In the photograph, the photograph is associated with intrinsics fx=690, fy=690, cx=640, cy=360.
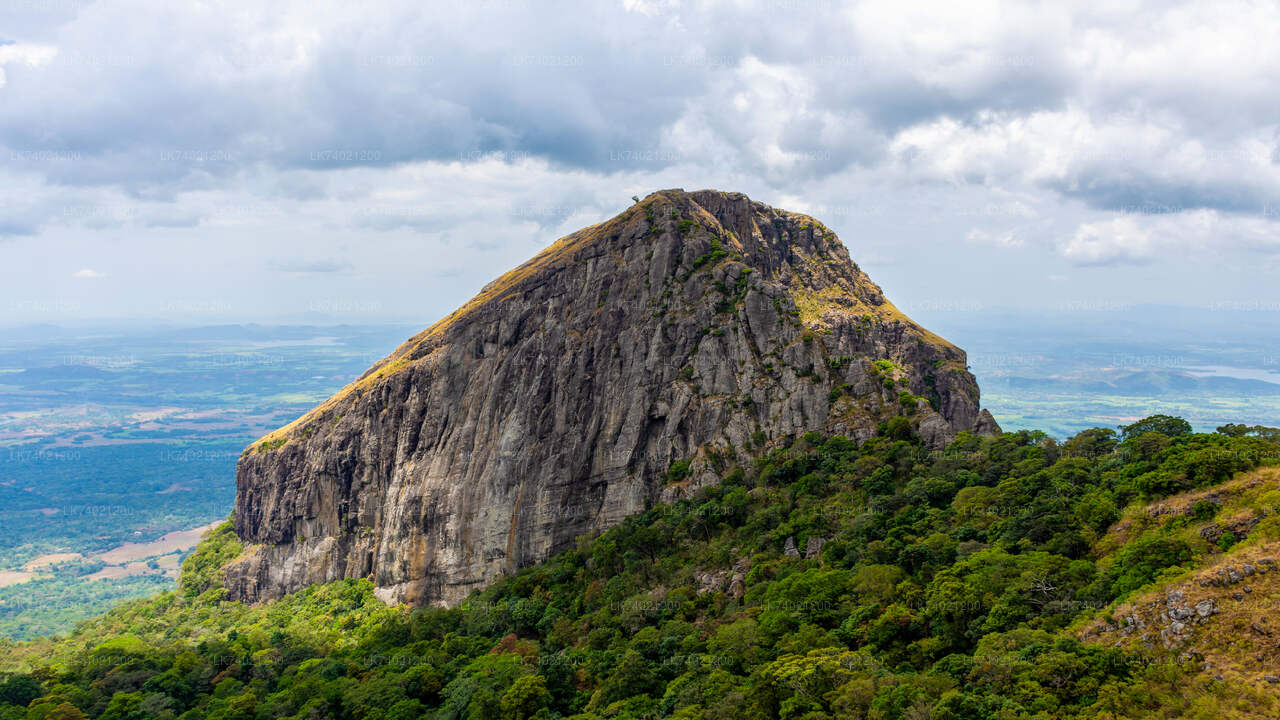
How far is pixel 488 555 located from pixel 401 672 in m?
29.9

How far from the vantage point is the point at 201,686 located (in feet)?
239

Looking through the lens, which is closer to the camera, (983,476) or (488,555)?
(983,476)

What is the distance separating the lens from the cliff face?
298 feet

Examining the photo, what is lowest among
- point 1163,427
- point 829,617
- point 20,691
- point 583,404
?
point 20,691

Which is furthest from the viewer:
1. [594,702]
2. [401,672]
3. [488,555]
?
[488,555]

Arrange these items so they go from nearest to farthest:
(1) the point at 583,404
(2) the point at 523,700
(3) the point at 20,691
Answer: (2) the point at 523,700
(3) the point at 20,691
(1) the point at 583,404

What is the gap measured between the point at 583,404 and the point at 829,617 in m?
53.7

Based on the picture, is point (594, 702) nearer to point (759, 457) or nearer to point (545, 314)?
Answer: point (759, 457)

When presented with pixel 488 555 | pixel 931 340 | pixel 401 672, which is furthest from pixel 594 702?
pixel 931 340

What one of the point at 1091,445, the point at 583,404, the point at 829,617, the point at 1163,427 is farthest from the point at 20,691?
the point at 1163,427

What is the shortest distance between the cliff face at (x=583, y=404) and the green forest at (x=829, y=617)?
236 inches

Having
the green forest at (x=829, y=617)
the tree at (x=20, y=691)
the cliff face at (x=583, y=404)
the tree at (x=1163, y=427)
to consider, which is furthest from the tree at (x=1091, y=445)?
the tree at (x=20, y=691)

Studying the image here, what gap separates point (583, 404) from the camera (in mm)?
100062

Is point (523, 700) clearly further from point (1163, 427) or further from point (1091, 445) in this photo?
point (1163, 427)
